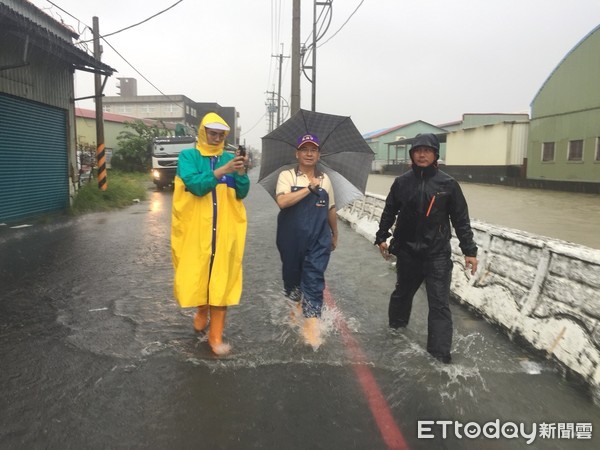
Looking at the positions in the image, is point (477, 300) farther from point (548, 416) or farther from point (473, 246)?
point (548, 416)

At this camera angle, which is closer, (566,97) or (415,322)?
(415,322)

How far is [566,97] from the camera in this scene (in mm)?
22078

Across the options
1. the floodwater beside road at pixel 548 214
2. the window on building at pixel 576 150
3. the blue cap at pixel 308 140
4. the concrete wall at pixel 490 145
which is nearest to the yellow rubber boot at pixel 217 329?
A: the blue cap at pixel 308 140

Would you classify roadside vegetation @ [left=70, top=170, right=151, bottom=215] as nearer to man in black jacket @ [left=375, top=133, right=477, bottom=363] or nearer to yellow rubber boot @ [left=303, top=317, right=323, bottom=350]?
yellow rubber boot @ [left=303, top=317, right=323, bottom=350]

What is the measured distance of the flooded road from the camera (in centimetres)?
271

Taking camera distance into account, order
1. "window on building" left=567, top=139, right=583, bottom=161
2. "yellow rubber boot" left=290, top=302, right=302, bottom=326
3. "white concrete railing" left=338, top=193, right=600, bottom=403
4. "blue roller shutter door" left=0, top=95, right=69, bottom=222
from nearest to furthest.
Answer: "white concrete railing" left=338, top=193, right=600, bottom=403 < "yellow rubber boot" left=290, top=302, right=302, bottom=326 < "blue roller shutter door" left=0, top=95, right=69, bottom=222 < "window on building" left=567, top=139, right=583, bottom=161

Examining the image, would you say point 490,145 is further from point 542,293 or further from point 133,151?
point 542,293

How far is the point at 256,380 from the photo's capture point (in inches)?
131

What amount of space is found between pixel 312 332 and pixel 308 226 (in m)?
0.89

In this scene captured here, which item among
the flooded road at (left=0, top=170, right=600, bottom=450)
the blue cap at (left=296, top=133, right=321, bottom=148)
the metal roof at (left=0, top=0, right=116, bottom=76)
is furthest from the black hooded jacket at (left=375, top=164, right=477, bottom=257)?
the metal roof at (left=0, top=0, right=116, bottom=76)

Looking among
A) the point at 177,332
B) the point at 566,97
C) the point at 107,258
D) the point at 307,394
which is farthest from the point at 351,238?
the point at 566,97

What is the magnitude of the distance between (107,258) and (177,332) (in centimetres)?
381

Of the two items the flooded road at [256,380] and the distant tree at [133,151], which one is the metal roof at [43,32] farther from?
the distant tree at [133,151]

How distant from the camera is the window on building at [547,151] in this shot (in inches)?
923
